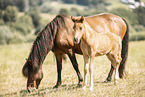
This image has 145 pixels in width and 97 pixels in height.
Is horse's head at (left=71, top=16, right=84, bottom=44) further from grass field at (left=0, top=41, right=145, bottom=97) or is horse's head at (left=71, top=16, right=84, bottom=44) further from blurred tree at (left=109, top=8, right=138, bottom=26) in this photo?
blurred tree at (left=109, top=8, right=138, bottom=26)

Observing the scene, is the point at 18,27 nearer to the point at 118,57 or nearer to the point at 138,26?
the point at 138,26

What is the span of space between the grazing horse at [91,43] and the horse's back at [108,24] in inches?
46.9

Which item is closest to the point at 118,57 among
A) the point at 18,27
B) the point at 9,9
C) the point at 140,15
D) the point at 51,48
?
the point at 51,48

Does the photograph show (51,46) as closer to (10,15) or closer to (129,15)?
(129,15)

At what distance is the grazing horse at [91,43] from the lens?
16.3 ft

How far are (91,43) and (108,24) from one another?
237 centimetres

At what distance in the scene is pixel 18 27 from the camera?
5222cm

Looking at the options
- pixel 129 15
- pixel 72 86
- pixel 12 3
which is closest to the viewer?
pixel 72 86

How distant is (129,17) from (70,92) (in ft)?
85.0

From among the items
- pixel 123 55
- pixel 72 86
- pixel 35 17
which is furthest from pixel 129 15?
pixel 35 17

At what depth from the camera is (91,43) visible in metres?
5.27

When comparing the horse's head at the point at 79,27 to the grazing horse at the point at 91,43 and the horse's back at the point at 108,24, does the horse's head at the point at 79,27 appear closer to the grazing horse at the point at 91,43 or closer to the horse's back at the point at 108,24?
the grazing horse at the point at 91,43

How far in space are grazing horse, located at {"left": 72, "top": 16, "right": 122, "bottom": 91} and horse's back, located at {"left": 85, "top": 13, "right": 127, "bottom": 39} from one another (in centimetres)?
119

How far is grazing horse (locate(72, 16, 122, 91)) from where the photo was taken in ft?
16.3
